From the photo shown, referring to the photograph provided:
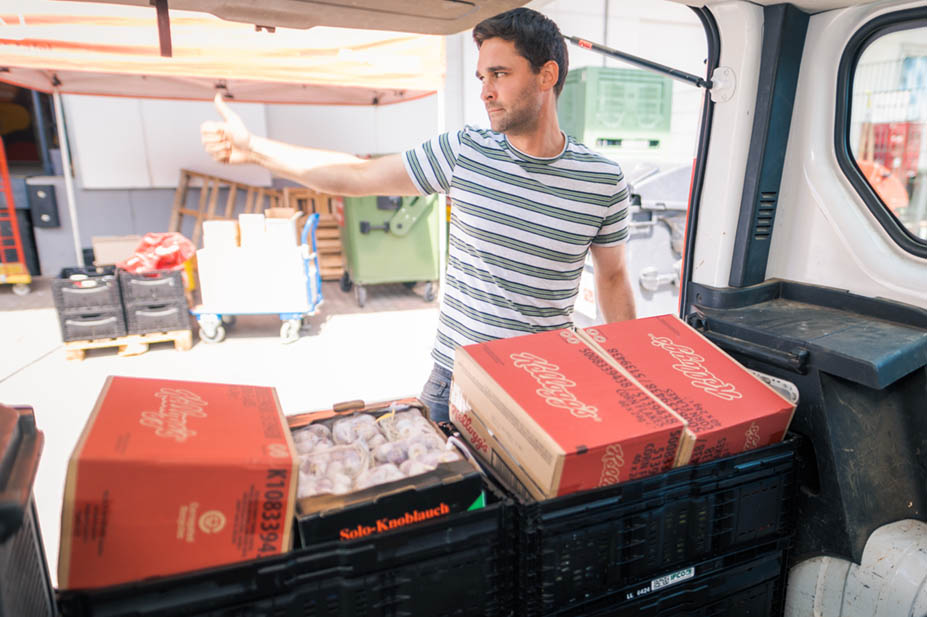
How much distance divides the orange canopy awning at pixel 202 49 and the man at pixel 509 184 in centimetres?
229

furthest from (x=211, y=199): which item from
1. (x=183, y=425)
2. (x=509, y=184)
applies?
(x=183, y=425)

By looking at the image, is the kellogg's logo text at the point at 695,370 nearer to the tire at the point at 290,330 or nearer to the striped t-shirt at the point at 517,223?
the striped t-shirt at the point at 517,223

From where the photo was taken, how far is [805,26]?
68.2 inches

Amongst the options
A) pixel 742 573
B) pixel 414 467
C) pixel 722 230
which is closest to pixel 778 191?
pixel 722 230

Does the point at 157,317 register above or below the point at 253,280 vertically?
below

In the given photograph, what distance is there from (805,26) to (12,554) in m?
2.22

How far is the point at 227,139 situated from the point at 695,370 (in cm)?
149

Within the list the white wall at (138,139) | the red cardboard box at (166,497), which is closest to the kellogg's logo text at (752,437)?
the red cardboard box at (166,497)

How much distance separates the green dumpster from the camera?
6.76 metres

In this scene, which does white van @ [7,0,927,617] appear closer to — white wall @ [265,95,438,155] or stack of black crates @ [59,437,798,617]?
stack of black crates @ [59,437,798,617]

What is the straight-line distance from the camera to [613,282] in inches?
79.2

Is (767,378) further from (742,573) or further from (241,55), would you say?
(241,55)

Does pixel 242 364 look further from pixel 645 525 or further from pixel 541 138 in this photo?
→ pixel 645 525

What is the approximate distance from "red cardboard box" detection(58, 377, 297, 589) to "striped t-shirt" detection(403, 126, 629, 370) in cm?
94
